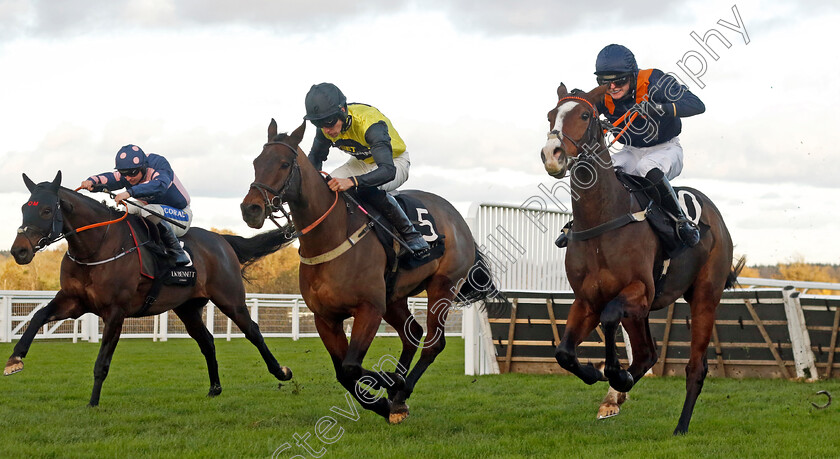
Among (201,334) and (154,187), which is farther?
(201,334)

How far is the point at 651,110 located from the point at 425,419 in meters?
2.82

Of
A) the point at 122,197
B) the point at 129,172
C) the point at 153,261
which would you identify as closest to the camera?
the point at 122,197

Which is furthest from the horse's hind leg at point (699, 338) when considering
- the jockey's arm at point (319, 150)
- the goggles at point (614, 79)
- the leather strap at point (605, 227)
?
the jockey's arm at point (319, 150)

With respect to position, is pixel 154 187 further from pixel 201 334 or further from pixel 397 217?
pixel 397 217

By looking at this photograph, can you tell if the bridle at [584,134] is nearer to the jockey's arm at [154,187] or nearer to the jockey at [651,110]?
the jockey at [651,110]

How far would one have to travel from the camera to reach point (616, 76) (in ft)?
19.3

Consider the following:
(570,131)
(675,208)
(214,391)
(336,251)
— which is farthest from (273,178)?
(214,391)

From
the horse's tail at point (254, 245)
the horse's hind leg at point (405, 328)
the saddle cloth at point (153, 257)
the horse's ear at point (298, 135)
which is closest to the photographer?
the horse's ear at point (298, 135)

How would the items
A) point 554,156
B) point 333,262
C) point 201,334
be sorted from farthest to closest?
point 201,334 → point 333,262 → point 554,156

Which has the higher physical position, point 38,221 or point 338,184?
point 338,184

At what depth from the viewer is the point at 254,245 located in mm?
9281

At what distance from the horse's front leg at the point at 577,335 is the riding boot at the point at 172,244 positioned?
426 centimetres

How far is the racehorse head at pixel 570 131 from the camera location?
16.1ft

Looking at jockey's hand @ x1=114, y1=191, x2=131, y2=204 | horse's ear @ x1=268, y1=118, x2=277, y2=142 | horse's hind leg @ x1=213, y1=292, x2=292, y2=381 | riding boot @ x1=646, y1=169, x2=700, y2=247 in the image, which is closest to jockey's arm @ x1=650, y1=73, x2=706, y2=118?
riding boot @ x1=646, y1=169, x2=700, y2=247
